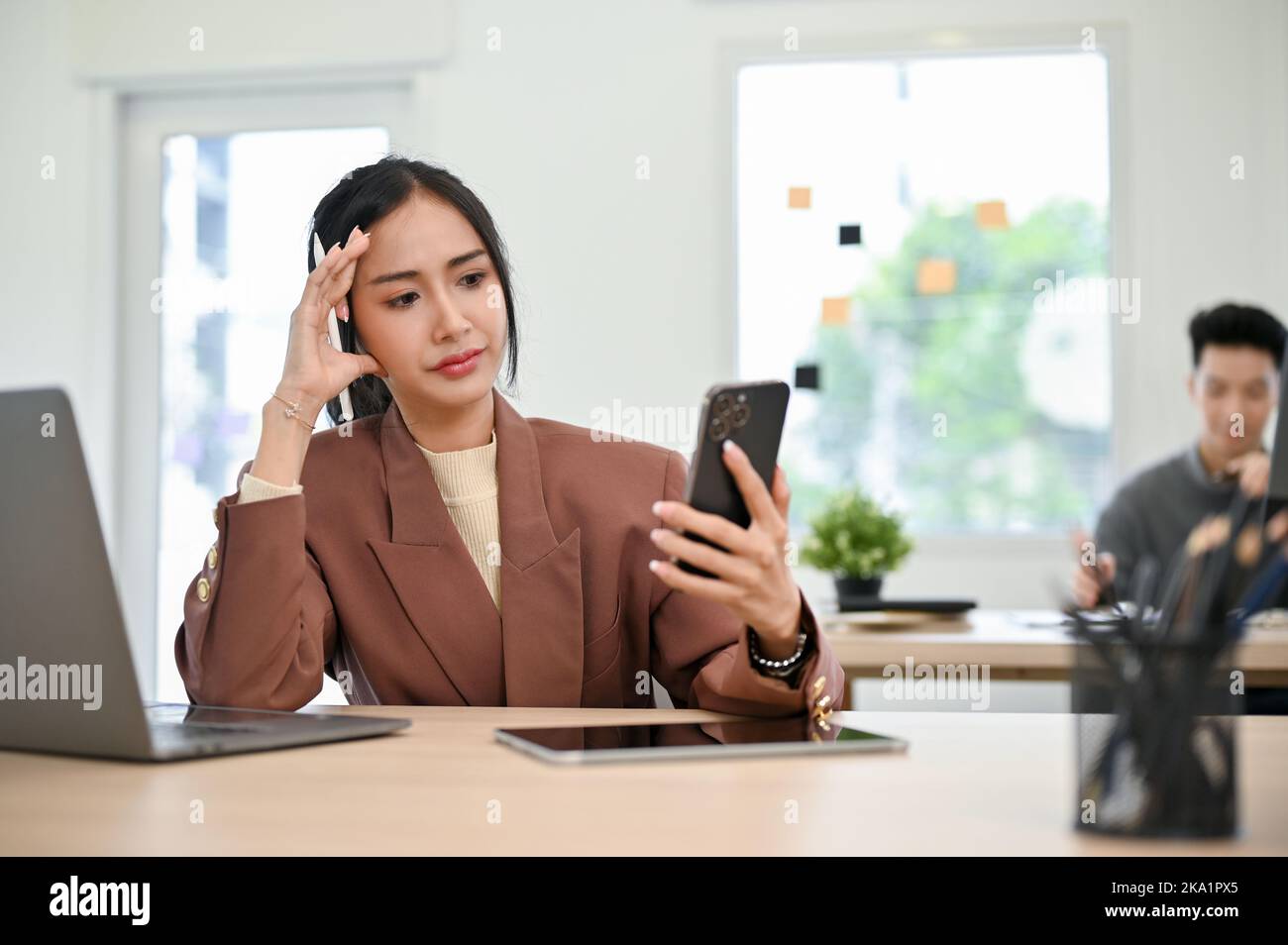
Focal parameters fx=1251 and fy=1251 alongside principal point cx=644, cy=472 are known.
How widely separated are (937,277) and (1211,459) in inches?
43.6

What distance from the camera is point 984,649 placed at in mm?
2260

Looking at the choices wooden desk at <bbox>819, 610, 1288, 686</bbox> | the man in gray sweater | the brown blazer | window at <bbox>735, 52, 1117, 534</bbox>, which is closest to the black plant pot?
wooden desk at <bbox>819, 610, 1288, 686</bbox>

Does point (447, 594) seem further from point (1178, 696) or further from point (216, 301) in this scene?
point (216, 301)

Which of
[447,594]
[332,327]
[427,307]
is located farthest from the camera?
[332,327]

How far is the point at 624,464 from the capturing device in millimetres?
1574

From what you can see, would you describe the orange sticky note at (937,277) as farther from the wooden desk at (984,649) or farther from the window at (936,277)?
the wooden desk at (984,649)

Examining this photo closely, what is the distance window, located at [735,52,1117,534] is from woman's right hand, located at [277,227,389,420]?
242cm

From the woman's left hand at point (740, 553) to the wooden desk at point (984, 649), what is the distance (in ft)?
4.03

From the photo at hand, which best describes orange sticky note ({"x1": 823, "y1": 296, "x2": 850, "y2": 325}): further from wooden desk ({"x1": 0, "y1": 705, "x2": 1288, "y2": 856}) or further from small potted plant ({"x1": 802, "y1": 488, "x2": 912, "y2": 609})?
wooden desk ({"x1": 0, "y1": 705, "x2": 1288, "y2": 856})

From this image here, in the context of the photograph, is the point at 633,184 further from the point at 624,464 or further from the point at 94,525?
the point at 94,525

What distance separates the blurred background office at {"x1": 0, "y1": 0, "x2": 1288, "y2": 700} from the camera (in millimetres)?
3729

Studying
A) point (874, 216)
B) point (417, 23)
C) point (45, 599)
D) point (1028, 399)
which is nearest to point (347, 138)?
point (417, 23)

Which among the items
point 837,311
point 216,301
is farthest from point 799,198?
point 216,301

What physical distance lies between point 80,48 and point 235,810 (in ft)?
13.3
